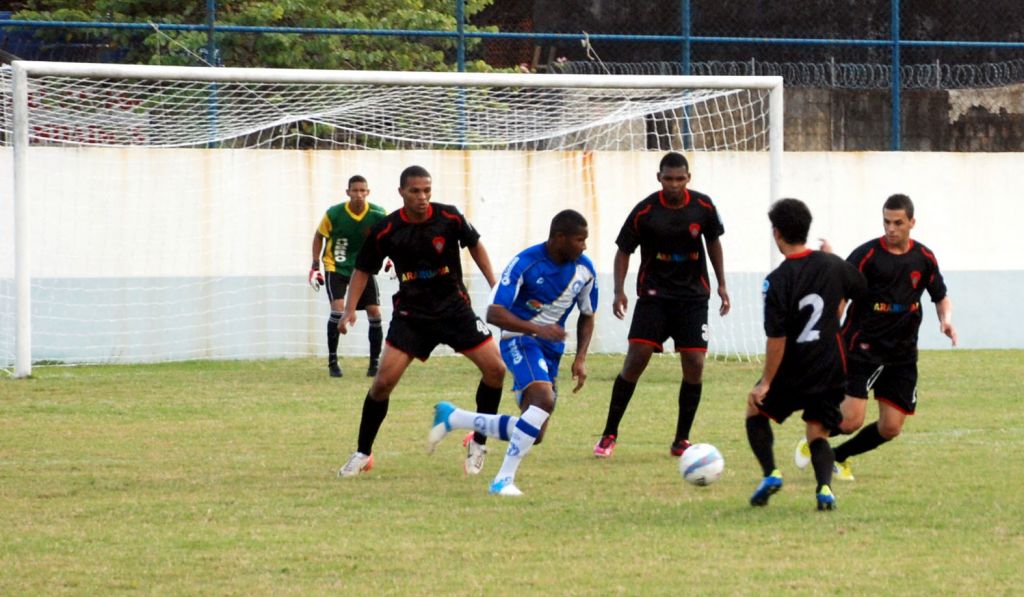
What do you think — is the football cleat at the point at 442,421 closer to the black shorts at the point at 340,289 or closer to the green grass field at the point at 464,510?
the green grass field at the point at 464,510

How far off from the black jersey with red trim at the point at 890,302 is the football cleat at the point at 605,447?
64.8 inches

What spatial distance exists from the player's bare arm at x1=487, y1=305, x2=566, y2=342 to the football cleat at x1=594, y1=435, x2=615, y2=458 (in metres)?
1.43

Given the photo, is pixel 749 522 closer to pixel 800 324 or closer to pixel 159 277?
pixel 800 324

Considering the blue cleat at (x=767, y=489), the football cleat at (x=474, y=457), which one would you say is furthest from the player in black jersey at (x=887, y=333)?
the football cleat at (x=474, y=457)

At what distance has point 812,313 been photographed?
737cm

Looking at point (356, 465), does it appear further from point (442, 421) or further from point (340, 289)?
point (340, 289)

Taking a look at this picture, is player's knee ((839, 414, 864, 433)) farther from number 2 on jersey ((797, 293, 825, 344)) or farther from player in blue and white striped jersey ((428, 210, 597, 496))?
player in blue and white striped jersey ((428, 210, 597, 496))

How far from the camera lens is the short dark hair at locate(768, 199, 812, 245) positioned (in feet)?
24.0

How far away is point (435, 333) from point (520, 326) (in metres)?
0.91

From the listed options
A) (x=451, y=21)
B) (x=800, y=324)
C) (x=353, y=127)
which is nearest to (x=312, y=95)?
(x=353, y=127)

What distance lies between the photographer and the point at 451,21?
19.4 metres

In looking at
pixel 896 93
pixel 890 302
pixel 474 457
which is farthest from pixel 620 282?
pixel 896 93

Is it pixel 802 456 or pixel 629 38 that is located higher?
pixel 629 38

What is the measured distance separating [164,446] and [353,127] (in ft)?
24.8
